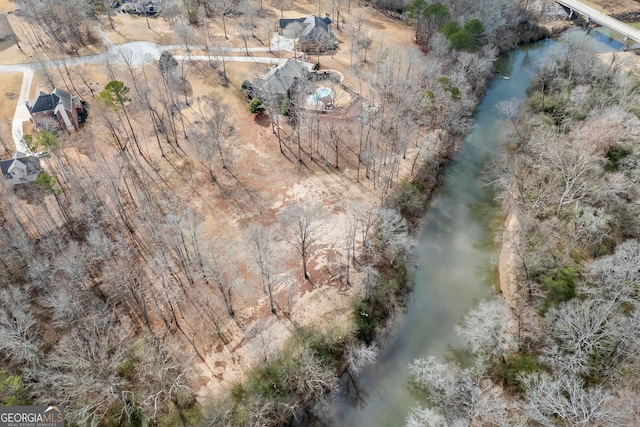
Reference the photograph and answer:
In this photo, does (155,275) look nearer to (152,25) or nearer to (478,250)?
(478,250)

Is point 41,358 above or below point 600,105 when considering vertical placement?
below

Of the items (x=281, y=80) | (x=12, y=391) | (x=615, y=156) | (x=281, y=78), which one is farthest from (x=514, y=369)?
(x=281, y=78)

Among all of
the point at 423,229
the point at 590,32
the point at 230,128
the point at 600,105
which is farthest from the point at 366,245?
the point at 590,32

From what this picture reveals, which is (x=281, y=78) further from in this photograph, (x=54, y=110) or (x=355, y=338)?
(x=355, y=338)

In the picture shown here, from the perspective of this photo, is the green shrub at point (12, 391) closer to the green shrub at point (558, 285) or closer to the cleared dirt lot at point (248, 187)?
the cleared dirt lot at point (248, 187)

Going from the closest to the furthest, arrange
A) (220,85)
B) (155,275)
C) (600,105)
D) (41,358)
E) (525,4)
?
(41,358), (155,275), (600,105), (220,85), (525,4)

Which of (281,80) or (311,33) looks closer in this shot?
(281,80)
